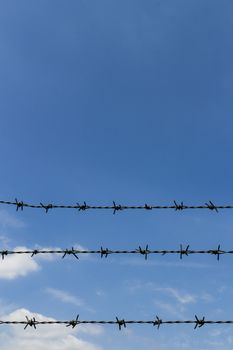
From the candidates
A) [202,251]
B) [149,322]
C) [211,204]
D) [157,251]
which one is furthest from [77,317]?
[211,204]

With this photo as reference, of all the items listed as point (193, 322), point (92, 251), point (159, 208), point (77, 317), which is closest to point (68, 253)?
point (92, 251)

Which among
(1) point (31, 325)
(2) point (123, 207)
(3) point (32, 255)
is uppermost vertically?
(2) point (123, 207)

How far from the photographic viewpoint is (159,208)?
6.36m

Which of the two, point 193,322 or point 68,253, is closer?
point 193,322

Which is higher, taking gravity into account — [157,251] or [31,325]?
[157,251]

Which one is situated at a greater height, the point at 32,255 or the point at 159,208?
the point at 159,208

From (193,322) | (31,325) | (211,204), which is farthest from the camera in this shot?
(211,204)

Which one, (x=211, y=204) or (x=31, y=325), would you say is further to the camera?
(x=211, y=204)

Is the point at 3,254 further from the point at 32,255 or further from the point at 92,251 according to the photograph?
the point at 92,251

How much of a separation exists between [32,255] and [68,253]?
48 cm

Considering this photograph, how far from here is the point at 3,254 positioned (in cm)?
627

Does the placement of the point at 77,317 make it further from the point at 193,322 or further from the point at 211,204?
the point at 211,204

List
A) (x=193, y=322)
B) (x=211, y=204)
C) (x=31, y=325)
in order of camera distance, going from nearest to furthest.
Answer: (x=193, y=322), (x=31, y=325), (x=211, y=204)

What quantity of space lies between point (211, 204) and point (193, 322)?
1.59m
